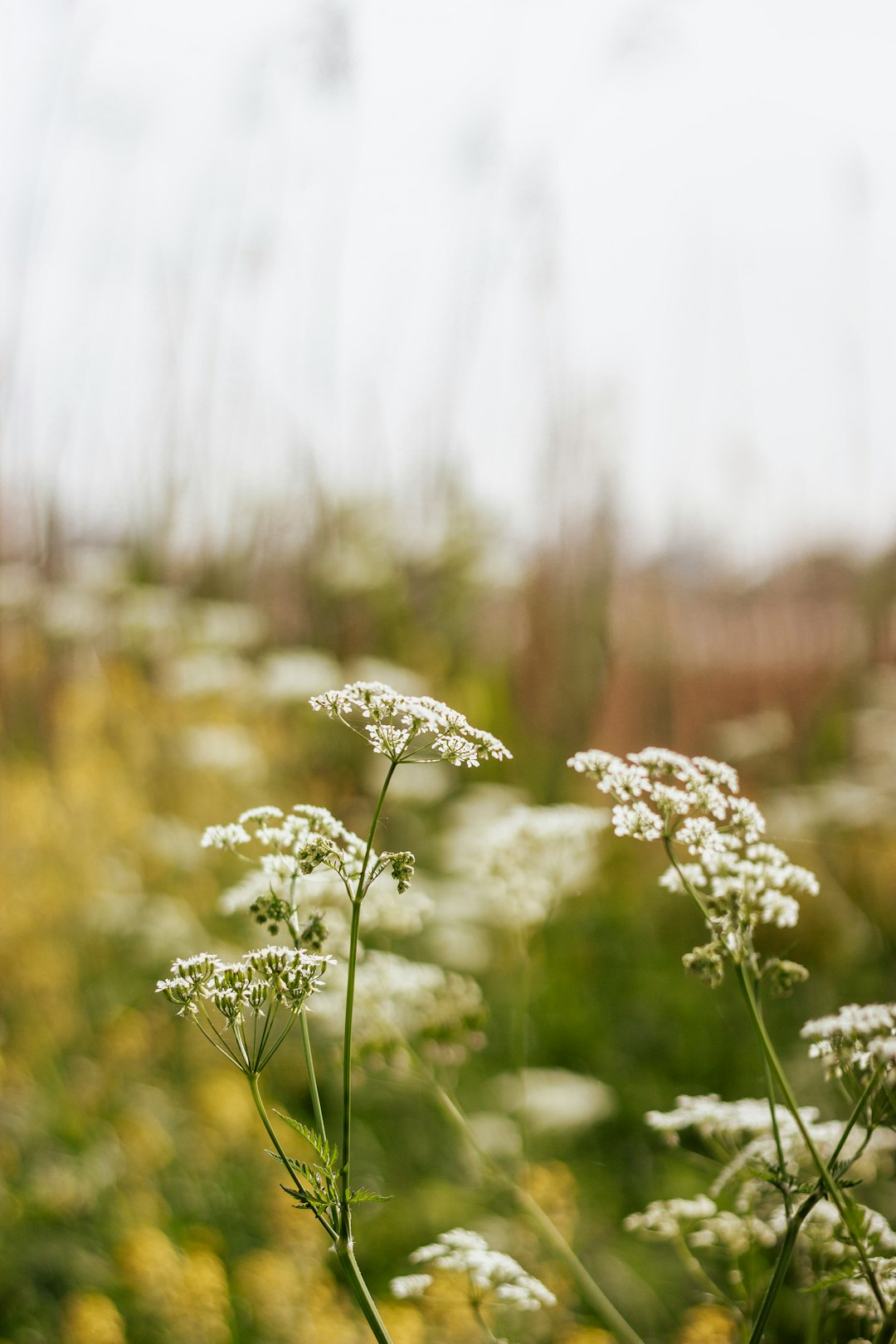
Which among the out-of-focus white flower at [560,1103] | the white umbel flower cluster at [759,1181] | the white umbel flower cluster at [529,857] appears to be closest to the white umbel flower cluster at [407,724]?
the white umbel flower cluster at [759,1181]

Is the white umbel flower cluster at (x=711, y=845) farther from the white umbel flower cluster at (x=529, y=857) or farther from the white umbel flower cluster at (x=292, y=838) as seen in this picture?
the white umbel flower cluster at (x=529, y=857)

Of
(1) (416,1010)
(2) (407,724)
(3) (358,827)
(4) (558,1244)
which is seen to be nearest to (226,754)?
(3) (358,827)

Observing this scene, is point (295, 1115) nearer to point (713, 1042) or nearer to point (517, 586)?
point (713, 1042)

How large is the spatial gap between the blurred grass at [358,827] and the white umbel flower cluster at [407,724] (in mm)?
658

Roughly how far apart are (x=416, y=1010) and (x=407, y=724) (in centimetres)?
67

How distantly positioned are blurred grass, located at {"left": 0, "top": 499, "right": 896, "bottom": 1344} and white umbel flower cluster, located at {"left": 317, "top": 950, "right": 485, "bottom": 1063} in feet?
0.68

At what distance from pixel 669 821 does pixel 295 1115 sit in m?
1.98

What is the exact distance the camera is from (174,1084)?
2.46 m

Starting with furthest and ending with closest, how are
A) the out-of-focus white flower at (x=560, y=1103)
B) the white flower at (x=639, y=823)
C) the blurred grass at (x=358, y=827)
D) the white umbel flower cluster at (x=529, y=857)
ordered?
the out-of-focus white flower at (x=560, y=1103) → the blurred grass at (x=358, y=827) → the white umbel flower cluster at (x=529, y=857) → the white flower at (x=639, y=823)

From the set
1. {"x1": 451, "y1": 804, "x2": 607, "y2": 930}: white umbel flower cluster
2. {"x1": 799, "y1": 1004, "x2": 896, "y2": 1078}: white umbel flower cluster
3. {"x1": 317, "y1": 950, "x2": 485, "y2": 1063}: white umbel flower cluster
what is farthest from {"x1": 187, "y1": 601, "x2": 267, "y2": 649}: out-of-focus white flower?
{"x1": 799, "y1": 1004, "x2": 896, "y2": 1078}: white umbel flower cluster

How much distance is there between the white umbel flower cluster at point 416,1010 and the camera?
1.14 m

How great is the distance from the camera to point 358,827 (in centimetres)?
320

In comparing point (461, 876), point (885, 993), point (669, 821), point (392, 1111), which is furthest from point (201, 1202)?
point (669, 821)

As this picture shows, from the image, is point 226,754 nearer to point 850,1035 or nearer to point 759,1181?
point 759,1181
